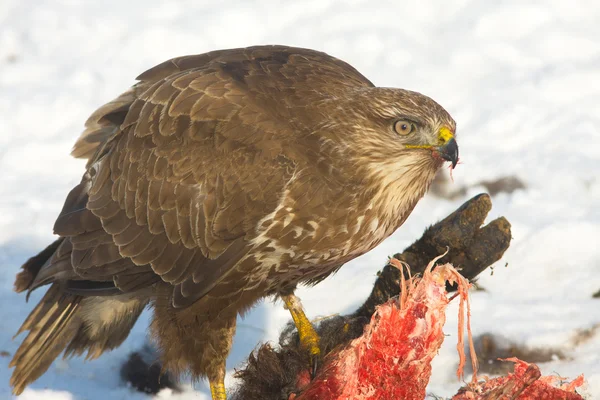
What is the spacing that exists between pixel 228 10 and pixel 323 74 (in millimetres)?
4747

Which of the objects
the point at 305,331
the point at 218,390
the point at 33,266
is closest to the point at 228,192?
the point at 305,331

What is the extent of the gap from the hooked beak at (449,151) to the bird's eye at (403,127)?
0.53 feet

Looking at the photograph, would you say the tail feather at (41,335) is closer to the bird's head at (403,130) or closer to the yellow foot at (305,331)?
the yellow foot at (305,331)

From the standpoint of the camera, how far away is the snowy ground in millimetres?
5770

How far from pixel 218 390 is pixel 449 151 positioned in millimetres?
1759

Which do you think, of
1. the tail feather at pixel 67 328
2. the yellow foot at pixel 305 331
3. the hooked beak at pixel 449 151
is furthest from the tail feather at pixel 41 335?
the hooked beak at pixel 449 151

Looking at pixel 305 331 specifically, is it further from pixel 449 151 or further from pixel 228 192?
pixel 449 151

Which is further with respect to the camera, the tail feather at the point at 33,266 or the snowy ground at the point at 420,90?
the snowy ground at the point at 420,90

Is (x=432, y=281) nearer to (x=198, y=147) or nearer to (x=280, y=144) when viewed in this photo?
(x=280, y=144)

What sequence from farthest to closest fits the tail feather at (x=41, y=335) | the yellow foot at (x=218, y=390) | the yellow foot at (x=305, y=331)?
the tail feather at (x=41, y=335) → the yellow foot at (x=218, y=390) → the yellow foot at (x=305, y=331)

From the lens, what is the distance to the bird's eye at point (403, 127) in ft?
13.8

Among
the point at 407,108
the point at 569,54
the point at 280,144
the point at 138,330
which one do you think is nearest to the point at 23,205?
the point at 138,330

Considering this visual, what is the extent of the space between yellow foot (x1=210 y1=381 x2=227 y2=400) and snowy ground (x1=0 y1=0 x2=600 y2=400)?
782 mm

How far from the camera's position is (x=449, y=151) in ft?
13.6
